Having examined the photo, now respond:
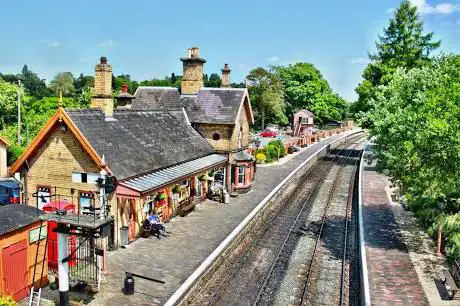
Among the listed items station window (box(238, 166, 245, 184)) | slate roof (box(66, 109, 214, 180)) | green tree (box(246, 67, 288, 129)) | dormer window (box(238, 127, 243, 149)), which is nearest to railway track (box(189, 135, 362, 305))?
station window (box(238, 166, 245, 184))

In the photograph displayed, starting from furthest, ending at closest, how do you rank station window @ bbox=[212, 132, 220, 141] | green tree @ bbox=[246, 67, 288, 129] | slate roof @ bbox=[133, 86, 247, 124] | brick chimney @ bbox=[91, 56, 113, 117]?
green tree @ bbox=[246, 67, 288, 129] < station window @ bbox=[212, 132, 220, 141] < slate roof @ bbox=[133, 86, 247, 124] < brick chimney @ bbox=[91, 56, 113, 117]

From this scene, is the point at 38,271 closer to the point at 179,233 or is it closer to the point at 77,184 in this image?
the point at 77,184

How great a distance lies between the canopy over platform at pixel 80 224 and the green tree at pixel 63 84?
4206 inches

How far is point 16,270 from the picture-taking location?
12.8 m

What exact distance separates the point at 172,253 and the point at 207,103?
1496cm

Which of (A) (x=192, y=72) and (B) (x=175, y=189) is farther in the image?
(A) (x=192, y=72)

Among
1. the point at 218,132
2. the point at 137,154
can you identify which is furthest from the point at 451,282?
the point at 218,132

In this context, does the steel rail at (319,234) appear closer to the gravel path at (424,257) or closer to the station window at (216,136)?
the gravel path at (424,257)

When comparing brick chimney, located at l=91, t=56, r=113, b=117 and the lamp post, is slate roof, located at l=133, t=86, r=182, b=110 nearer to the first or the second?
brick chimney, located at l=91, t=56, r=113, b=117

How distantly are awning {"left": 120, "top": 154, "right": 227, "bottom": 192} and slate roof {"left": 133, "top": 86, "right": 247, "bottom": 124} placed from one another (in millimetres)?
2956

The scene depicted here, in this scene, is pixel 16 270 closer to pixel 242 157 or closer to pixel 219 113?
pixel 219 113

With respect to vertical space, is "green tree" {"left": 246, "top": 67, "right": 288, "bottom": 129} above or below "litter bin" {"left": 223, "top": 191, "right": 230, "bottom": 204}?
above

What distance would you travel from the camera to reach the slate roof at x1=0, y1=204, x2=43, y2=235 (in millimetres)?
12469

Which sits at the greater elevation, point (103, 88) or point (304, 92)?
point (304, 92)
